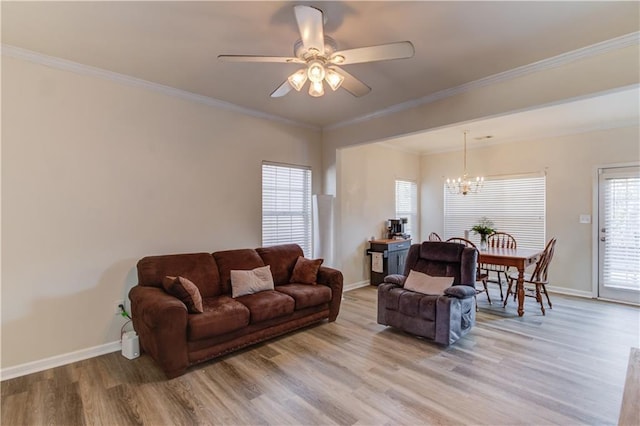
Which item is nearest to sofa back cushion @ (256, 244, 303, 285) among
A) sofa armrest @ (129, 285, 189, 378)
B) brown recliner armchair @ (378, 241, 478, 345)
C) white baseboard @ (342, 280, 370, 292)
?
brown recliner armchair @ (378, 241, 478, 345)

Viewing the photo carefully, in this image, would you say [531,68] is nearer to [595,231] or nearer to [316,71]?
[316,71]

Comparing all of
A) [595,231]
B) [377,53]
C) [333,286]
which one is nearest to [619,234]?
[595,231]

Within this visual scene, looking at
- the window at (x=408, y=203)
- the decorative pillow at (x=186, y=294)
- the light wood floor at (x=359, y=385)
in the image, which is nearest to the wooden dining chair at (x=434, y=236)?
the window at (x=408, y=203)

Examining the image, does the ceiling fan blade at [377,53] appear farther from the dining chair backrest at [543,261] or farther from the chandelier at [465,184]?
the chandelier at [465,184]

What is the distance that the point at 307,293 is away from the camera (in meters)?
3.48

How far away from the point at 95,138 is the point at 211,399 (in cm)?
259

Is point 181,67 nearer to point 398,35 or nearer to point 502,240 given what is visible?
point 398,35

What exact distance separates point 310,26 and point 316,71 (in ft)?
1.12

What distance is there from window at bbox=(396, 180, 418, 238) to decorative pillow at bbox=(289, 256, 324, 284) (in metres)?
3.09

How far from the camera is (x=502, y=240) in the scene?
213 inches

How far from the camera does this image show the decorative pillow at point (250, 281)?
332cm

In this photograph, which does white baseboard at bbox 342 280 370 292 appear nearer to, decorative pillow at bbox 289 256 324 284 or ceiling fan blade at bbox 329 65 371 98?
decorative pillow at bbox 289 256 324 284

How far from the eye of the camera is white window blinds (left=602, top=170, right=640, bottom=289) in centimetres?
448

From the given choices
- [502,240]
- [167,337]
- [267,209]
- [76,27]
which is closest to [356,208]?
[267,209]
